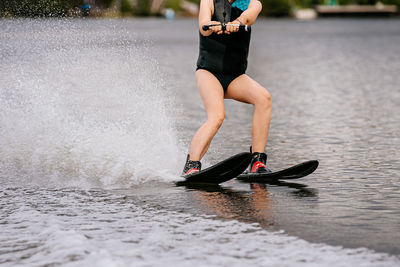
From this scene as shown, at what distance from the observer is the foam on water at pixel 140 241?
4863 mm

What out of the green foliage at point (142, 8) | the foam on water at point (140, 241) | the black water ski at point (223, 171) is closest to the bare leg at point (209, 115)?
the black water ski at point (223, 171)

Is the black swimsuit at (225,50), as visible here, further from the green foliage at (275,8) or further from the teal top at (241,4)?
the green foliage at (275,8)

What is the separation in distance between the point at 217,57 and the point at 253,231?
2303 mm

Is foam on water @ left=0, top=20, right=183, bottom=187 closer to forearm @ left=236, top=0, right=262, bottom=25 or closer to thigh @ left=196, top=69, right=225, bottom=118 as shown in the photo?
thigh @ left=196, top=69, right=225, bottom=118

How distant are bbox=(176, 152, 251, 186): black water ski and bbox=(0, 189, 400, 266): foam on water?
0.92 m

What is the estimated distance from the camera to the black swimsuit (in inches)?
293

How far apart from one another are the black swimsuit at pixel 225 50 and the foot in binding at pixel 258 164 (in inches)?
24.9

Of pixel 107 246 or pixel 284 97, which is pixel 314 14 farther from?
pixel 107 246

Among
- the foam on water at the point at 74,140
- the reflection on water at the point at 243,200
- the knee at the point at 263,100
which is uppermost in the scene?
the knee at the point at 263,100

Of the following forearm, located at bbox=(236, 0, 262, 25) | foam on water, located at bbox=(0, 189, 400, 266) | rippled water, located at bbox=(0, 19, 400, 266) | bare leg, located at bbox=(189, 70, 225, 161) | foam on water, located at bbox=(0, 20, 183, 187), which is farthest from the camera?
foam on water, located at bbox=(0, 20, 183, 187)

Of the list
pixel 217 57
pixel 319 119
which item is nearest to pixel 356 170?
pixel 217 57

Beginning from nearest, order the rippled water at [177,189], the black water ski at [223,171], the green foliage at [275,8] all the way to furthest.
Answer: the rippled water at [177,189], the black water ski at [223,171], the green foliage at [275,8]

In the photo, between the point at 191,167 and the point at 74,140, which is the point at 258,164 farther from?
the point at 74,140

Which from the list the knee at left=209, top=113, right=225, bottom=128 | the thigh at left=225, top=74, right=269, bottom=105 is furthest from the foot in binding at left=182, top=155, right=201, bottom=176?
the thigh at left=225, top=74, right=269, bottom=105
